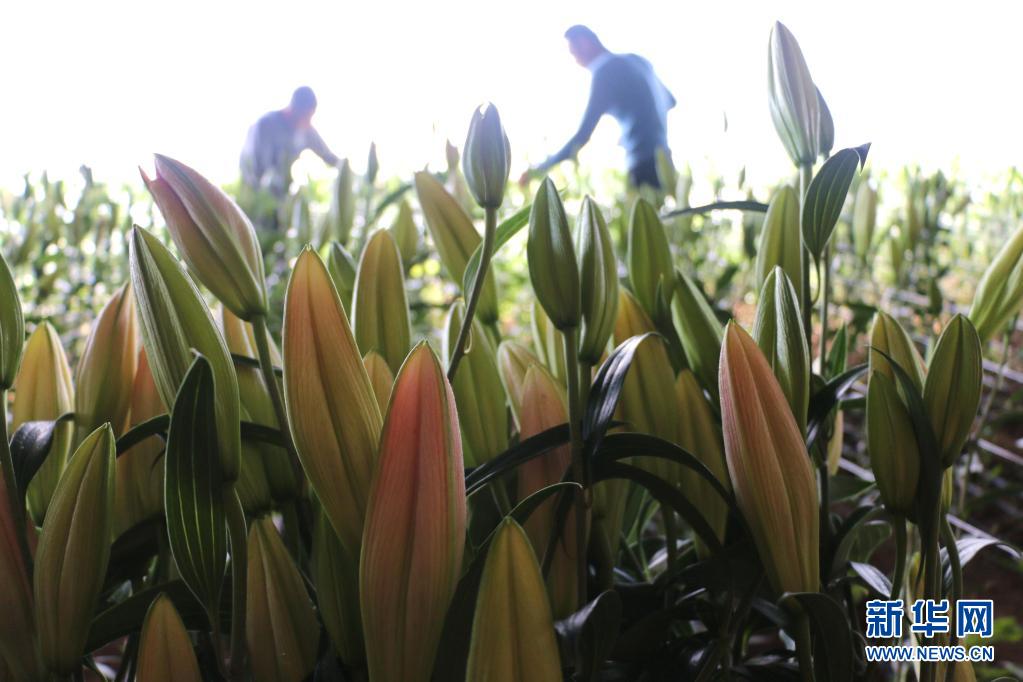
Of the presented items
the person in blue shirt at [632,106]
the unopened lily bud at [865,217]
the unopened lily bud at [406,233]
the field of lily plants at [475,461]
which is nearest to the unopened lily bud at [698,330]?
the field of lily plants at [475,461]

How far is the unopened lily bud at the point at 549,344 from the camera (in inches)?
18.7

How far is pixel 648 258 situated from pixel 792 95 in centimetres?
12

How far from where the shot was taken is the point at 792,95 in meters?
0.41

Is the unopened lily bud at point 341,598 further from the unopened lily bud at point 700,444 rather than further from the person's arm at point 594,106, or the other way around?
the person's arm at point 594,106

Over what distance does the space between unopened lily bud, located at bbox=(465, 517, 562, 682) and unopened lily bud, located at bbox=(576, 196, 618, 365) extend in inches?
4.8

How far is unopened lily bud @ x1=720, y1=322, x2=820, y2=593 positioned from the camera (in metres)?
0.31

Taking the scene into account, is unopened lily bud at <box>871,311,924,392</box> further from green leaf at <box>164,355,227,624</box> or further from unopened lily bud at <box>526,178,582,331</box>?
green leaf at <box>164,355,227,624</box>

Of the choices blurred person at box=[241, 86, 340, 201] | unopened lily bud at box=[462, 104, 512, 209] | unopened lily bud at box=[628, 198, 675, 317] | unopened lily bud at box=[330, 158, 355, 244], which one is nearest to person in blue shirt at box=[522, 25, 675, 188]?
blurred person at box=[241, 86, 340, 201]

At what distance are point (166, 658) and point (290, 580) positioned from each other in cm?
5

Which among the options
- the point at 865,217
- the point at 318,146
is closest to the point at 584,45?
the point at 318,146

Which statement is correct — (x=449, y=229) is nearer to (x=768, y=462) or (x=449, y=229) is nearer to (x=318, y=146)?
(x=768, y=462)

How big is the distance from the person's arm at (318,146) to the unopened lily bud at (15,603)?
95.3 inches

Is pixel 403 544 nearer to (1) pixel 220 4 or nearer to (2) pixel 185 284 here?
(2) pixel 185 284

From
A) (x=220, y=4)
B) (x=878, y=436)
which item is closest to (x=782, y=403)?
(x=878, y=436)
